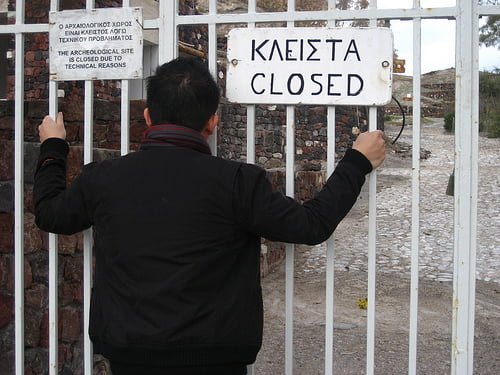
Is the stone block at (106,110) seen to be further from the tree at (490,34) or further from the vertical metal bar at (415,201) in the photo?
the tree at (490,34)

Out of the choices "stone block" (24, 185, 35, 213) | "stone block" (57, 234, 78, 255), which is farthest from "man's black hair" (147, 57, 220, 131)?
"stone block" (57, 234, 78, 255)

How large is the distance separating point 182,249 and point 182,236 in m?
0.04

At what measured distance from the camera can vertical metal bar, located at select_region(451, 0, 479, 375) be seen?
2.12 m

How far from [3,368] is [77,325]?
0.45m

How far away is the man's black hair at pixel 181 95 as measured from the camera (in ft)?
6.13

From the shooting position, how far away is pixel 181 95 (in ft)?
6.12

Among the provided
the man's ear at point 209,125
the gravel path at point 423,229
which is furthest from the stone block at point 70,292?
the gravel path at point 423,229

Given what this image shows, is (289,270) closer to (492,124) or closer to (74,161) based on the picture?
(74,161)

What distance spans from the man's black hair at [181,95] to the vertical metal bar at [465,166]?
90 centimetres

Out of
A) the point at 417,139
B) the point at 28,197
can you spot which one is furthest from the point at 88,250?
the point at 417,139

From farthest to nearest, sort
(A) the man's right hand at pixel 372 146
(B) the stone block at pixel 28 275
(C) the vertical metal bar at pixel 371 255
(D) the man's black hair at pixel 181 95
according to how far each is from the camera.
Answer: (B) the stone block at pixel 28 275 < (C) the vertical metal bar at pixel 371 255 < (A) the man's right hand at pixel 372 146 < (D) the man's black hair at pixel 181 95

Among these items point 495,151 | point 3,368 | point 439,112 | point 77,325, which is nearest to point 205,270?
point 77,325

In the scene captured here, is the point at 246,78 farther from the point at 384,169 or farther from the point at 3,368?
the point at 384,169

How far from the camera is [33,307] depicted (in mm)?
3080
